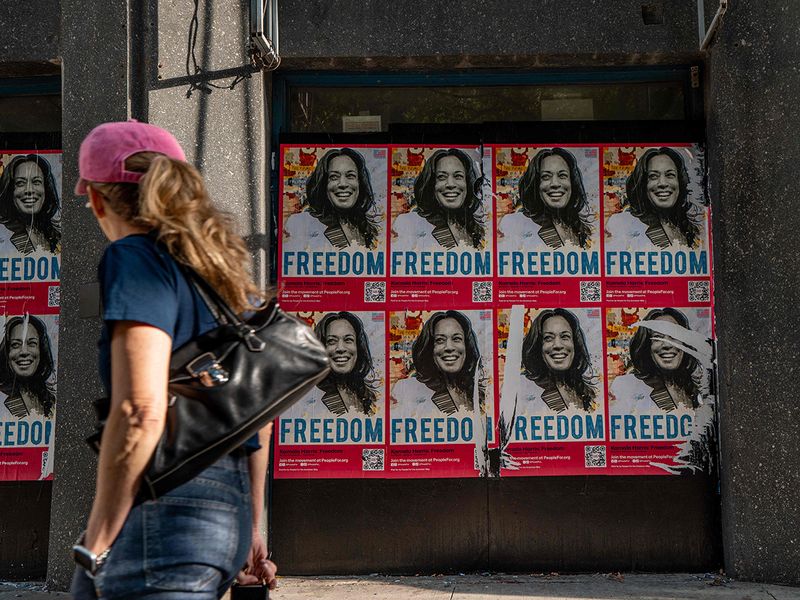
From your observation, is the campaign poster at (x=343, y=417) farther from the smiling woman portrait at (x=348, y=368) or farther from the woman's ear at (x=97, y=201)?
the woman's ear at (x=97, y=201)

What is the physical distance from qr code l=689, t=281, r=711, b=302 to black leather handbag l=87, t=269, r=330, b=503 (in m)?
3.96

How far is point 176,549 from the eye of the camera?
5.72ft

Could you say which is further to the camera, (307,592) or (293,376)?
(307,592)

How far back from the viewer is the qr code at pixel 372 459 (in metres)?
5.34

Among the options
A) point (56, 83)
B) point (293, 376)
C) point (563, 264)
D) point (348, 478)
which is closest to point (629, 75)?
point (563, 264)

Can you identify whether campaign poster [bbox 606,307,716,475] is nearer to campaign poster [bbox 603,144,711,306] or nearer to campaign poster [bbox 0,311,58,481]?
campaign poster [bbox 603,144,711,306]

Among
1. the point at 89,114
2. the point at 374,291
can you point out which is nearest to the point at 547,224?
the point at 374,291

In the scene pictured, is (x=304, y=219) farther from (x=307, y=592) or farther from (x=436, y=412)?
(x=307, y=592)

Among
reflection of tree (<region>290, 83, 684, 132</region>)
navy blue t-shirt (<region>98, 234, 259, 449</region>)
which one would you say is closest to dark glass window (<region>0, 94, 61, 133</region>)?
reflection of tree (<region>290, 83, 684, 132</region>)

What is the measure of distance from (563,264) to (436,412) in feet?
4.07

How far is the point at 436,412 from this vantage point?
17.6 feet

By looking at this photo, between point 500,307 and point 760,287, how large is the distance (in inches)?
61.2

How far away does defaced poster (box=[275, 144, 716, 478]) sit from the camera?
17.5ft

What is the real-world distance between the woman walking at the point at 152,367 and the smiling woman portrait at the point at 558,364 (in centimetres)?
353
